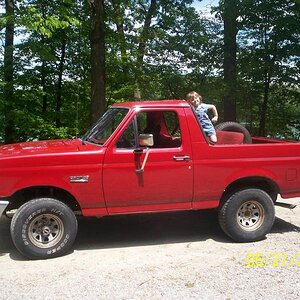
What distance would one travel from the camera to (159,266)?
17.3 ft

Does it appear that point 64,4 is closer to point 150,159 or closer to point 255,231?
point 150,159

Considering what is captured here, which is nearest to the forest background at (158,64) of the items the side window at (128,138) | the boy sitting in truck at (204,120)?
the boy sitting in truck at (204,120)

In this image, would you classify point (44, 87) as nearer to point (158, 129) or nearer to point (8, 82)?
point (8, 82)

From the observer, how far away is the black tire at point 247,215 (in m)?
6.18

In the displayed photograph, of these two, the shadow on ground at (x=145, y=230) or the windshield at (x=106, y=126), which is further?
the shadow on ground at (x=145, y=230)

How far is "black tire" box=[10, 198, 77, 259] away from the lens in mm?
5418

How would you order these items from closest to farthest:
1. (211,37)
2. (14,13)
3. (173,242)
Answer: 1. (173,242)
2. (14,13)
3. (211,37)

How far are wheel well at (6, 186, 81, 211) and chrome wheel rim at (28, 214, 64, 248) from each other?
0.31 meters

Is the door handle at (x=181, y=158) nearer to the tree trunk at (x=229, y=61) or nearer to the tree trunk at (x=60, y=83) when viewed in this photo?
the tree trunk at (x=60, y=83)

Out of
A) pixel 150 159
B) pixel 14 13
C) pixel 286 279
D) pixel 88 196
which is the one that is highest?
pixel 14 13

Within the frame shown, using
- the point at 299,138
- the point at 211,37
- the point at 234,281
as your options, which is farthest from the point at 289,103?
the point at 234,281

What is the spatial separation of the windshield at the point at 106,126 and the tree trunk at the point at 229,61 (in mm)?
9870

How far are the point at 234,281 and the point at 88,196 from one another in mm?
2031

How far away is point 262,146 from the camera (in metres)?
6.25
